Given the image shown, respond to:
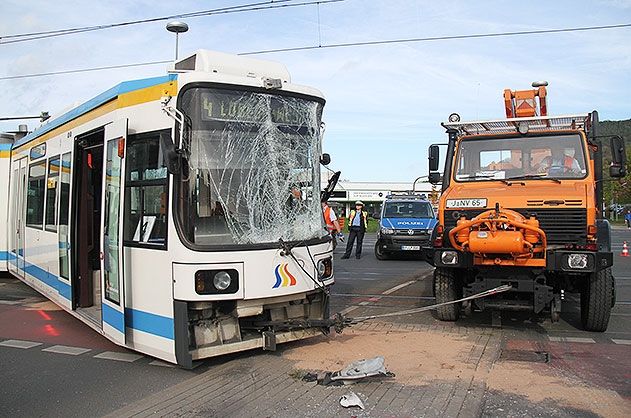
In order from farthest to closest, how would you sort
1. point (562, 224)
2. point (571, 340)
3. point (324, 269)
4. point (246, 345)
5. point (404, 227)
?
point (404, 227) < point (562, 224) < point (571, 340) < point (324, 269) < point (246, 345)

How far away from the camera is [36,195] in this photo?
10609 mm

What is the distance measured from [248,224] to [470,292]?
3406 mm

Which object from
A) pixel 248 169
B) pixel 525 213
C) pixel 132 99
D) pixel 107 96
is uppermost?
pixel 107 96

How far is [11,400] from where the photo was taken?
553cm

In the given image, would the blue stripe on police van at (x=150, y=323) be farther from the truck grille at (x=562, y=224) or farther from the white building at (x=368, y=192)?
the white building at (x=368, y=192)

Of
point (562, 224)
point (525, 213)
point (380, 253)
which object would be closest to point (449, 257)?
point (525, 213)

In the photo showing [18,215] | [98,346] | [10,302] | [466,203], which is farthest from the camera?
[18,215]

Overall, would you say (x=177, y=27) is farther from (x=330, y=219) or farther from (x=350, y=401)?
(x=350, y=401)

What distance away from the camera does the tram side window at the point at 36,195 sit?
1020 cm

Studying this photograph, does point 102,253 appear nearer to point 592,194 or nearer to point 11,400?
point 11,400

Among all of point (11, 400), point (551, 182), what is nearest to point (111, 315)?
point (11, 400)

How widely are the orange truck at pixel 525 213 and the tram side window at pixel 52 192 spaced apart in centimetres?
574

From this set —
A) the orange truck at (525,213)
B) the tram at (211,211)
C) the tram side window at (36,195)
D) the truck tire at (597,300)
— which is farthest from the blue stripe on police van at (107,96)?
the truck tire at (597,300)

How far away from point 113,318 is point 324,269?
2.40 meters
